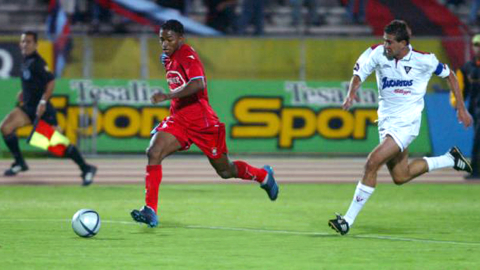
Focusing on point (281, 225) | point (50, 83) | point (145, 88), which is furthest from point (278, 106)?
point (281, 225)

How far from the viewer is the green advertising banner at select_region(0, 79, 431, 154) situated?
21.5m

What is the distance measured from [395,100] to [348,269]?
10.0 ft

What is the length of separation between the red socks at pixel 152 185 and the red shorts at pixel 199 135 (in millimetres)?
501

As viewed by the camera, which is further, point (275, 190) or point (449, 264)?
point (275, 190)

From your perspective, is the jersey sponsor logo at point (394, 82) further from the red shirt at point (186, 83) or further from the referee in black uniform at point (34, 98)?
the referee in black uniform at point (34, 98)

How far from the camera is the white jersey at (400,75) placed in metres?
11.0

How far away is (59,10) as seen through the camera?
23094mm

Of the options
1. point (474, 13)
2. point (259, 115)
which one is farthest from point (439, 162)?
point (474, 13)

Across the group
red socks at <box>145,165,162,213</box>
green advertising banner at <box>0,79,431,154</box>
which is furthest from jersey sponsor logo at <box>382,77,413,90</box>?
green advertising banner at <box>0,79,431,154</box>

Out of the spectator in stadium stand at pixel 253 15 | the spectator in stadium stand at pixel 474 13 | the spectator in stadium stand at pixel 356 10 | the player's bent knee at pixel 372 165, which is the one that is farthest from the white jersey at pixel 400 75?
the spectator in stadium stand at pixel 474 13

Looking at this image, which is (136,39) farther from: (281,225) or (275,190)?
(281,225)

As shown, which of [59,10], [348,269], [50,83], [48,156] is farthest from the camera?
[59,10]

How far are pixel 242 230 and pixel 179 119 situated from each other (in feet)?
4.60

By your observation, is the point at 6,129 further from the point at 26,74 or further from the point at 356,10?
the point at 356,10
